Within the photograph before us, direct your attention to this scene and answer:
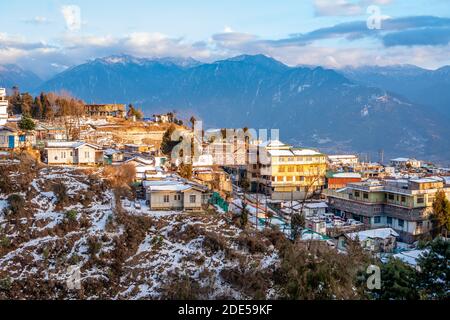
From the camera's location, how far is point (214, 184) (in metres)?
29.1

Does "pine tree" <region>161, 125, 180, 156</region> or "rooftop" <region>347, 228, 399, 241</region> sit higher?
"pine tree" <region>161, 125, 180, 156</region>

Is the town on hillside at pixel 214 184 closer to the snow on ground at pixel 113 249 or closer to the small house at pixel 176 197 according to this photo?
the small house at pixel 176 197

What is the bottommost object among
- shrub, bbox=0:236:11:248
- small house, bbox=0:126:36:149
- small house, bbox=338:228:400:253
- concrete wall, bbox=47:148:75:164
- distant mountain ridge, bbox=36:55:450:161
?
small house, bbox=338:228:400:253

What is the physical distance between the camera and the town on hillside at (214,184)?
68.7ft

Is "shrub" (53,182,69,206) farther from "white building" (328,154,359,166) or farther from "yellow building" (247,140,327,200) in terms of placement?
"white building" (328,154,359,166)

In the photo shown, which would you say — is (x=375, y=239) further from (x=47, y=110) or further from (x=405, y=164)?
(x=47, y=110)

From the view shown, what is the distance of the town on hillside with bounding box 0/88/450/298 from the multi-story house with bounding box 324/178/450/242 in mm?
58

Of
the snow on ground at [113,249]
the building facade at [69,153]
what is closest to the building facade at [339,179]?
the snow on ground at [113,249]

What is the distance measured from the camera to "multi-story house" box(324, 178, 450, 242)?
2669 cm

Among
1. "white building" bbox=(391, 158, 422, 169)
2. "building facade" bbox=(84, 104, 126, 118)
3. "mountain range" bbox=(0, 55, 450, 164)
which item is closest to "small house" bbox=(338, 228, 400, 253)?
"white building" bbox=(391, 158, 422, 169)

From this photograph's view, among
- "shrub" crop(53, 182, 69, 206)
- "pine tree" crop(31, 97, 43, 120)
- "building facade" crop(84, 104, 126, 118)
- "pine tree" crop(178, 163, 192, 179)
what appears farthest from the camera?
"building facade" crop(84, 104, 126, 118)

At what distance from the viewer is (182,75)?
162 metres

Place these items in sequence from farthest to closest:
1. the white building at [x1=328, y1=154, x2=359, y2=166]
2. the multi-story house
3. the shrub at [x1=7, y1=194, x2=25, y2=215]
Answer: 1. the white building at [x1=328, y1=154, x2=359, y2=166]
2. the multi-story house
3. the shrub at [x1=7, y1=194, x2=25, y2=215]

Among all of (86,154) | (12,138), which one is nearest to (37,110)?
(12,138)
